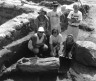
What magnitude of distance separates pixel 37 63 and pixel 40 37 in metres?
1.07

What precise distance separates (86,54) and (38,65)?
6.91ft

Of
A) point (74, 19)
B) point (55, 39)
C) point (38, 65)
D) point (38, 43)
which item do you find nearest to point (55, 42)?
point (55, 39)

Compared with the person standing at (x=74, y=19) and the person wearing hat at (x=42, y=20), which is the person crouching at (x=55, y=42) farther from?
the person standing at (x=74, y=19)

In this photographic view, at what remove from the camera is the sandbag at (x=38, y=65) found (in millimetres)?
6930

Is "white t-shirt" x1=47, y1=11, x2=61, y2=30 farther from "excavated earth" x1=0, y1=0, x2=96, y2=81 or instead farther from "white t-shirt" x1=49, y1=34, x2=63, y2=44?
"excavated earth" x1=0, y1=0, x2=96, y2=81

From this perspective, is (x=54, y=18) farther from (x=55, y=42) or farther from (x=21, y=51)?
(x=21, y=51)

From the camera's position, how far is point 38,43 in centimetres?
742

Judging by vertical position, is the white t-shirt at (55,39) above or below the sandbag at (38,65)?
above

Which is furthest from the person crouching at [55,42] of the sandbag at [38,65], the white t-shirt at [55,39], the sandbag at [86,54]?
the sandbag at [86,54]

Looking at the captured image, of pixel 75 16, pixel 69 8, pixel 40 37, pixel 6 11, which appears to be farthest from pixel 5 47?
pixel 69 8

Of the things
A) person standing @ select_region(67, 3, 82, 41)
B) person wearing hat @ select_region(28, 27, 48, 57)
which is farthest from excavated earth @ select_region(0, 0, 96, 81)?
person standing @ select_region(67, 3, 82, 41)

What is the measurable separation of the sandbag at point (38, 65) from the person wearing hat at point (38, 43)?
23.8 inches

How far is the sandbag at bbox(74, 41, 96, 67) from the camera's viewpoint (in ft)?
24.7

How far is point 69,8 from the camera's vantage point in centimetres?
1095
